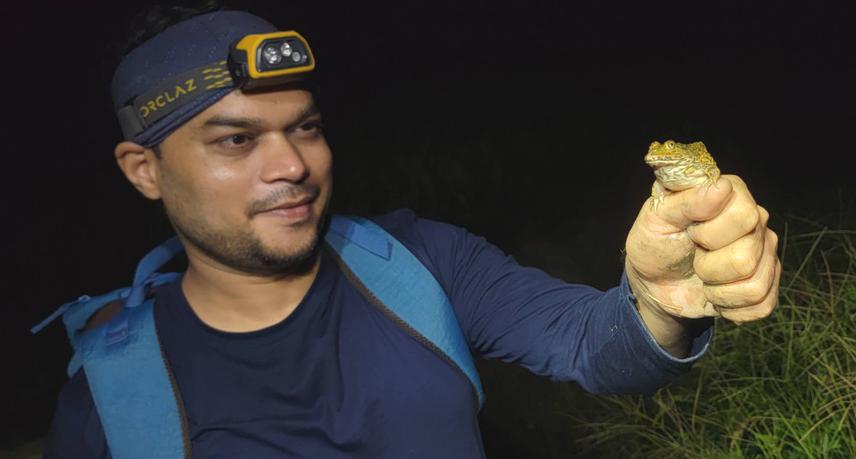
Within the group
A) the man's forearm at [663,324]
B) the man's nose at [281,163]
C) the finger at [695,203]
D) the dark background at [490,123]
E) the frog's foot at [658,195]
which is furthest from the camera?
the dark background at [490,123]

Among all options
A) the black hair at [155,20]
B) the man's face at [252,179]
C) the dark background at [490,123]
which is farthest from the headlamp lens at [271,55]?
the dark background at [490,123]

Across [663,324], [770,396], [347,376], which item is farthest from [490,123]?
[663,324]

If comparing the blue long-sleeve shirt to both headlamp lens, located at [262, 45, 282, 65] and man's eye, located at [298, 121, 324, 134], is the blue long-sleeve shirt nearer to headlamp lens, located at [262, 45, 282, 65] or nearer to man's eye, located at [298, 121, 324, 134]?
man's eye, located at [298, 121, 324, 134]

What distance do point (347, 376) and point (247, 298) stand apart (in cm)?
35

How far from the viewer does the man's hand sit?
4.22 ft

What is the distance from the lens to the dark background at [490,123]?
5.45m

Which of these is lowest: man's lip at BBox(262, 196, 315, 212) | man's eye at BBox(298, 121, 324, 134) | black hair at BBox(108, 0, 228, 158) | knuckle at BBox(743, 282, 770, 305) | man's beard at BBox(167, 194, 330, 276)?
man's beard at BBox(167, 194, 330, 276)

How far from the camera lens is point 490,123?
650 cm

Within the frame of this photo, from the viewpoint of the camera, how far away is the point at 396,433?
188 cm

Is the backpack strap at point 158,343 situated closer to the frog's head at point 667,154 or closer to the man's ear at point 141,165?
the man's ear at point 141,165

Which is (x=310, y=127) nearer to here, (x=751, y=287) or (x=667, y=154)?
(x=667, y=154)

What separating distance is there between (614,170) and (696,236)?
4780mm

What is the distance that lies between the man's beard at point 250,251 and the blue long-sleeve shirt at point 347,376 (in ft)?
0.33

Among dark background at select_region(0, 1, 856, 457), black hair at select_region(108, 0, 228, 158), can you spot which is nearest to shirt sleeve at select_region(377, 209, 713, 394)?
black hair at select_region(108, 0, 228, 158)
